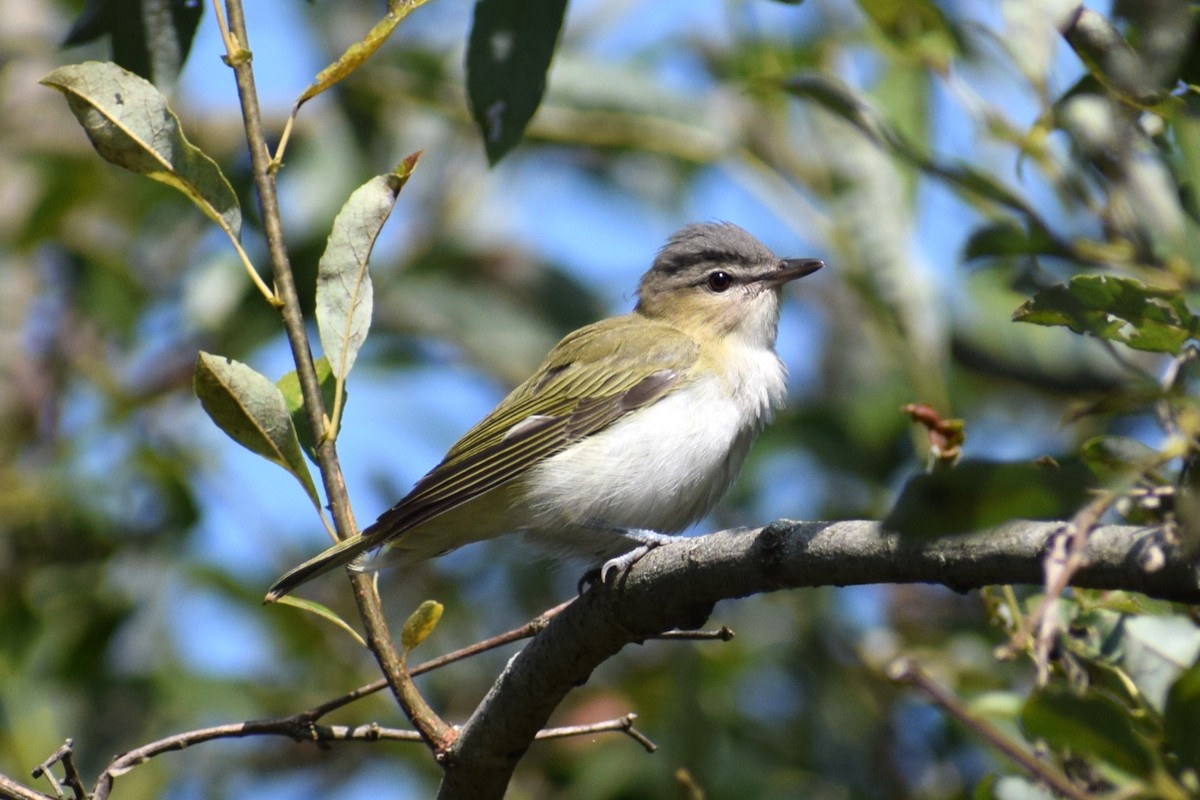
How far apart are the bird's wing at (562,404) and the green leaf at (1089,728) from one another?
6.49ft

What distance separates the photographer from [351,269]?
7.47ft

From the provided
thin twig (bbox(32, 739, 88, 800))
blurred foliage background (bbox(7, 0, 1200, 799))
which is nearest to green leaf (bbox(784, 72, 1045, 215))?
blurred foliage background (bbox(7, 0, 1200, 799))

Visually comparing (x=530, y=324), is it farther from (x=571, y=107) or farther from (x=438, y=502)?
(x=438, y=502)

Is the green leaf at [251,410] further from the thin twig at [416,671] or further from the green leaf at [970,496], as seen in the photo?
the green leaf at [970,496]

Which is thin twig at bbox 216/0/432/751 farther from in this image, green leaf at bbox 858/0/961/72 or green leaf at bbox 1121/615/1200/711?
green leaf at bbox 858/0/961/72

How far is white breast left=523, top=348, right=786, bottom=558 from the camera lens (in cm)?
365

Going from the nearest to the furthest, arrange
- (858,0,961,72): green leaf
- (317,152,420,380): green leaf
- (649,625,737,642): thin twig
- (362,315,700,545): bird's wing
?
1. (317,152,420,380): green leaf
2. (649,625,737,642): thin twig
3. (858,0,961,72): green leaf
4. (362,315,700,545): bird's wing

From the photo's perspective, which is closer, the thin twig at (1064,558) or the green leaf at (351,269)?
the thin twig at (1064,558)

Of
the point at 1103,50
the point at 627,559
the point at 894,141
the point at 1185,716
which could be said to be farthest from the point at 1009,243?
the point at 1185,716

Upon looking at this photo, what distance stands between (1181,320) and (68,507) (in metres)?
3.47

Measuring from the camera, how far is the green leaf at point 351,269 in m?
2.23

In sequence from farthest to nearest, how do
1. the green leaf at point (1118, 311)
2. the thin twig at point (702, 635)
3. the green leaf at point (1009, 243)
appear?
Result: the green leaf at point (1009, 243) < the thin twig at point (702, 635) < the green leaf at point (1118, 311)

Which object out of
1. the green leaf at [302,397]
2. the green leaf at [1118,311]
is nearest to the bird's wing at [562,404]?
the green leaf at [302,397]

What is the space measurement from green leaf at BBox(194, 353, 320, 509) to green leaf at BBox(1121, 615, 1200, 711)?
136 centimetres
